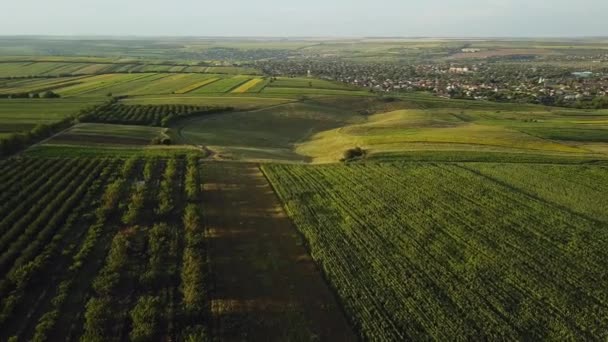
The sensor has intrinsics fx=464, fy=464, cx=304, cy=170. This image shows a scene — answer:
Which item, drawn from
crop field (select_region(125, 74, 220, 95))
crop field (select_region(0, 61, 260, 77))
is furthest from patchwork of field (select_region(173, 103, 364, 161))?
crop field (select_region(0, 61, 260, 77))

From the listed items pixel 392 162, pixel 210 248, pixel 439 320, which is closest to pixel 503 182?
pixel 392 162

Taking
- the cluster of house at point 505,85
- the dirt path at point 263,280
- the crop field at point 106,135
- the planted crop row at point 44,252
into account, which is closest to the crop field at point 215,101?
the crop field at point 106,135

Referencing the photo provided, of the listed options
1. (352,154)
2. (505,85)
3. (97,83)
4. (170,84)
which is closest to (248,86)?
(170,84)

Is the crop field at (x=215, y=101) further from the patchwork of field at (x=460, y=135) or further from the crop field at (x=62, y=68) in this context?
the crop field at (x=62, y=68)

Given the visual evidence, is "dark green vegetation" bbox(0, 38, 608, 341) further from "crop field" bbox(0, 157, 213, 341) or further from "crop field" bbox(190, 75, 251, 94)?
"crop field" bbox(190, 75, 251, 94)

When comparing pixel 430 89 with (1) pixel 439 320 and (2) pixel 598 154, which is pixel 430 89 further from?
(1) pixel 439 320
